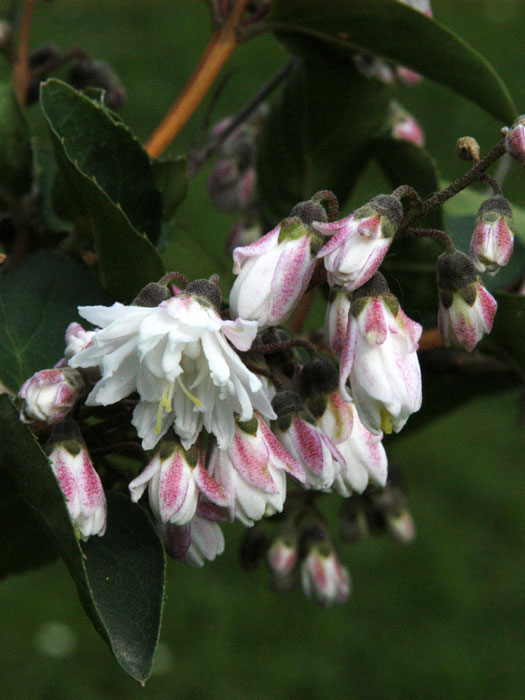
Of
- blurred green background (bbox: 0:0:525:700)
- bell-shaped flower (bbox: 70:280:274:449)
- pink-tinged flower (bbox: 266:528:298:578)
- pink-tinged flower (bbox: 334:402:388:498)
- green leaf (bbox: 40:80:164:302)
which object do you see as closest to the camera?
bell-shaped flower (bbox: 70:280:274:449)

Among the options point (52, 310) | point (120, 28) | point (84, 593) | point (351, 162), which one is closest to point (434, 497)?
point (351, 162)

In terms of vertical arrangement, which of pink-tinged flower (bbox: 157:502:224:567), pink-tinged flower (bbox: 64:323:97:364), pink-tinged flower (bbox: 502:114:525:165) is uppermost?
pink-tinged flower (bbox: 502:114:525:165)

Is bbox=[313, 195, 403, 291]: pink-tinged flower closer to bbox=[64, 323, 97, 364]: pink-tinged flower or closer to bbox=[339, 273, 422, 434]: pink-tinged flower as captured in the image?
bbox=[339, 273, 422, 434]: pink-tinged flower

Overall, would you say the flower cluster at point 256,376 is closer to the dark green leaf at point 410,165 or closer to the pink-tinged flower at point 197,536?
the pink-tinged flower at point 197,536

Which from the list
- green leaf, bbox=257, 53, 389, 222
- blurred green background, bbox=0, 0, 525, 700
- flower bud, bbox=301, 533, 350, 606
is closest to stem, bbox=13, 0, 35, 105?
green leaf, bbox=257, 53, 389, 222

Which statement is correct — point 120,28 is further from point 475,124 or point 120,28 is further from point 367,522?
point 367,522

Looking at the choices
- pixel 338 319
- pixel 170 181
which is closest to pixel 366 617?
pixel 170 181

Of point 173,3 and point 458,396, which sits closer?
point 458,396
